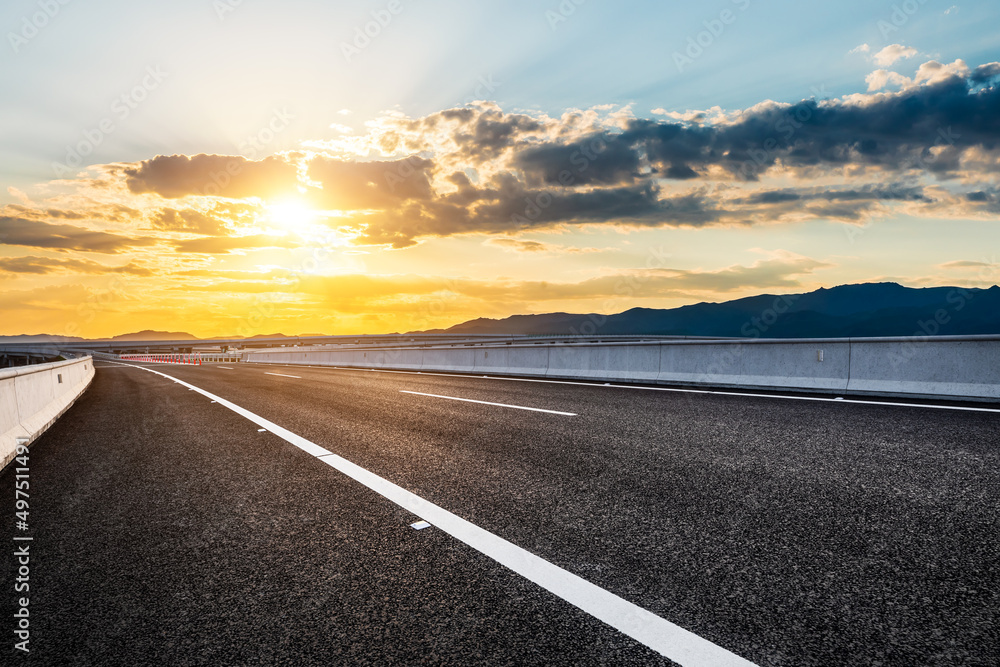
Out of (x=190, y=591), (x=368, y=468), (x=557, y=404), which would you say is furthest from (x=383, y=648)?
(x=557, y=404)

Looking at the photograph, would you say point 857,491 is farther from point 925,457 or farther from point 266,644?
point 266,644

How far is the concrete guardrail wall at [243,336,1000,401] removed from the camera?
9711mm

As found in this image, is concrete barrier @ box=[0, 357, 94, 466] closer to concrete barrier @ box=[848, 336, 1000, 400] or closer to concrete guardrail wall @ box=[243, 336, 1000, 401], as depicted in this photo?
concrete guardrail wall @ box=[243, 336, 1000, 401]

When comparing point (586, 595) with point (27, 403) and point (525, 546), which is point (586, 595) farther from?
point (27, 403)

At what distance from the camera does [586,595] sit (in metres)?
2.84

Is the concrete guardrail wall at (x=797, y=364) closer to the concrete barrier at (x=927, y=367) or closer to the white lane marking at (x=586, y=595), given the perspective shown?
the concrete barrier at (x=927, y=367)

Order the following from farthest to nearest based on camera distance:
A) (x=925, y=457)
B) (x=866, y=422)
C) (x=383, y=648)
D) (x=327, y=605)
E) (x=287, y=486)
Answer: (x=866, y=422), (x=925, y=457), (x=287, y=486), (x=327, y=605), (x=383, y=648)

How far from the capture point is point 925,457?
18.6 ft

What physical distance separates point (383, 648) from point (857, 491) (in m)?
3.79

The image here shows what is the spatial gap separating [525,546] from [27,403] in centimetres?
895

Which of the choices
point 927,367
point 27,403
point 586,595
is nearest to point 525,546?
point 586,595

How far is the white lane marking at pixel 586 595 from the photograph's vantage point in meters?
2.32

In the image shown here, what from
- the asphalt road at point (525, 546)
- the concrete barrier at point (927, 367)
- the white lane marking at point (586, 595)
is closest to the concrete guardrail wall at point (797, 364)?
the concrete barrier at point (927, 367)

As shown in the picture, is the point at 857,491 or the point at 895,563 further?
the point at 857,491
